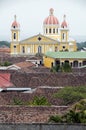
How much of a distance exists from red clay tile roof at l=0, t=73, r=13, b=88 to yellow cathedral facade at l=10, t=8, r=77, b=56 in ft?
68.3

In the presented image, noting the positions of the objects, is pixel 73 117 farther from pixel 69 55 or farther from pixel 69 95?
pixel 69 55

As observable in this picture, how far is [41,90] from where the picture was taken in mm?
18938

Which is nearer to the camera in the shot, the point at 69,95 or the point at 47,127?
the point at 47,127

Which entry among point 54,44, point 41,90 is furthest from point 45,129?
point 54,44

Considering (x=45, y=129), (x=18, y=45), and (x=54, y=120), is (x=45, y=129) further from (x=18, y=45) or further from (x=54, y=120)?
(x=18, y=45)

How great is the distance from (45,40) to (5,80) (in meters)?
22.5

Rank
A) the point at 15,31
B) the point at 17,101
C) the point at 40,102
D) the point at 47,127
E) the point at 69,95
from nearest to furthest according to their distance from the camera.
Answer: the point at 47,127
the point at 40,102
the point at 17,101
the point at 69,95
the point at 15,31

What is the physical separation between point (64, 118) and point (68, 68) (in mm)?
17788

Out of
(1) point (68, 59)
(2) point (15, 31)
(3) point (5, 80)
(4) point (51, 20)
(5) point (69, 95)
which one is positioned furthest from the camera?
(2) point (15, 31)

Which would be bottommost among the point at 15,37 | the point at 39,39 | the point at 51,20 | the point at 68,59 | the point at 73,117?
the point at 68,59

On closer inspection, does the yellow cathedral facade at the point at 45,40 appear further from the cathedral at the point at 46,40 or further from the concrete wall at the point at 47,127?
the concrete wall at the point at 47,127

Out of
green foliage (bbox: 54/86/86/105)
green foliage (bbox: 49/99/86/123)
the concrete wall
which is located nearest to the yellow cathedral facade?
green foliage (bbox: 54/86/86/105)

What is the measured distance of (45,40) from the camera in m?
45.5

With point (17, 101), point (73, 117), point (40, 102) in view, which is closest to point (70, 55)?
point (17, 101)
